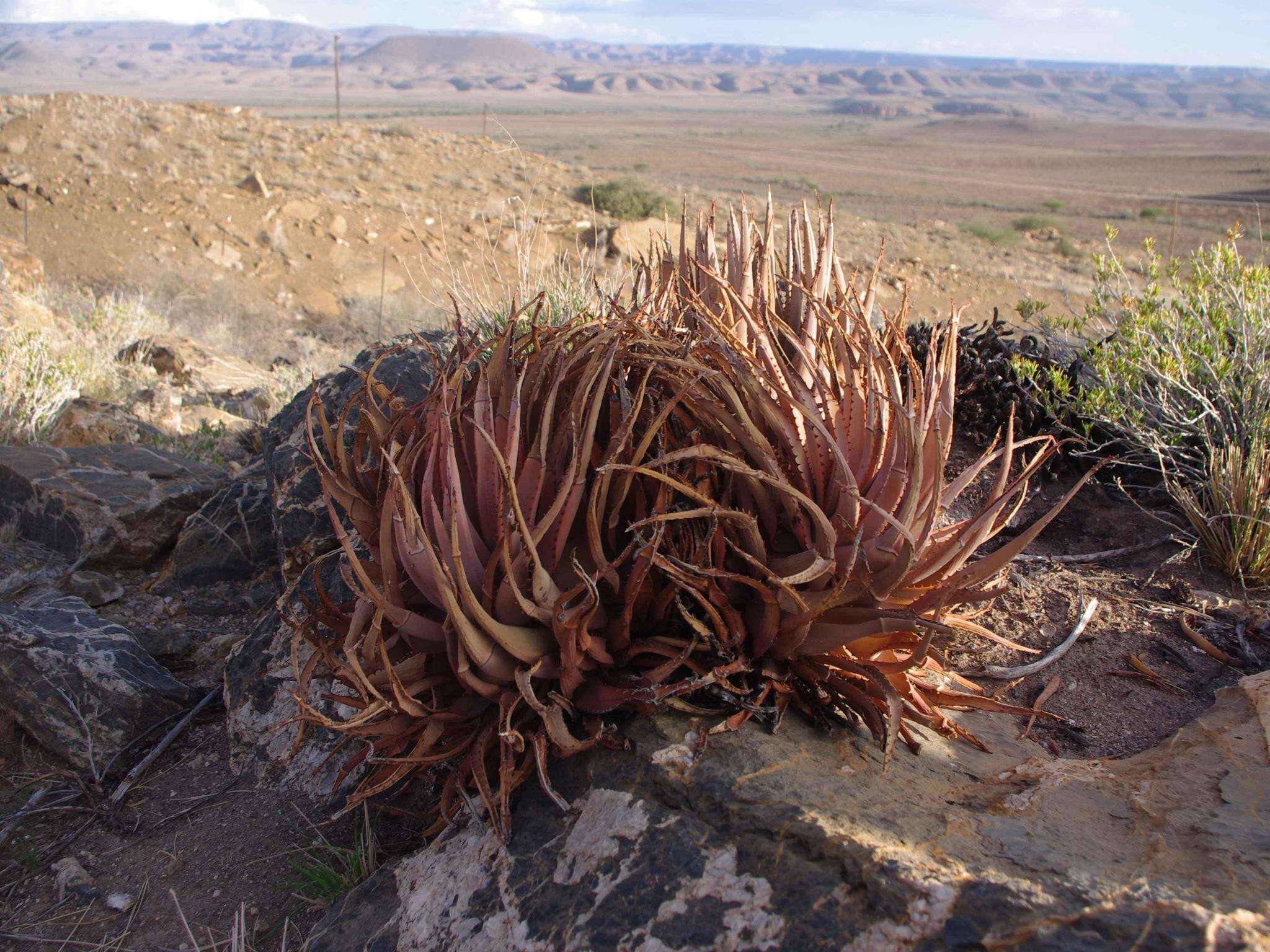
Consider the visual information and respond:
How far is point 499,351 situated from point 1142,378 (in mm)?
2987

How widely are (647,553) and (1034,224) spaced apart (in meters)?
32.9

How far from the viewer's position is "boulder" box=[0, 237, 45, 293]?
394 inches

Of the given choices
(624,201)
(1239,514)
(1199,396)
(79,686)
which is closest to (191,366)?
(79,686)

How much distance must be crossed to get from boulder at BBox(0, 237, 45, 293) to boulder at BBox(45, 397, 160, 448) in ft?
15.5

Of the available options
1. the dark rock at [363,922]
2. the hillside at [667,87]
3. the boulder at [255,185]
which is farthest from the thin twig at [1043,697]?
the hillside at [667,87]

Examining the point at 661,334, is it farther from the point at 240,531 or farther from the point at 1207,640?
the point at 240,531

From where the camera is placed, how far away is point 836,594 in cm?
203

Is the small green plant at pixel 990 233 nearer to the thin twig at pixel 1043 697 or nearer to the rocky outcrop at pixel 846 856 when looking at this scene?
the thin twig at pixel 1043 697

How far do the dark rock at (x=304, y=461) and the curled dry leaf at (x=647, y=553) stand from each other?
1.02 metres

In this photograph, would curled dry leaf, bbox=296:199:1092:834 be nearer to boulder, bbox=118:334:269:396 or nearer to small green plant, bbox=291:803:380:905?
small green plant, bbox=291:803:380:905

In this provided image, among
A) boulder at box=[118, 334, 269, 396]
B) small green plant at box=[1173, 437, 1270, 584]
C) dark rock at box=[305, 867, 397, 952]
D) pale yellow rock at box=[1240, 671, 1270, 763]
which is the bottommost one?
boulder at box=[118, 334, 269, 396]

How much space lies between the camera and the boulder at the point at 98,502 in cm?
419

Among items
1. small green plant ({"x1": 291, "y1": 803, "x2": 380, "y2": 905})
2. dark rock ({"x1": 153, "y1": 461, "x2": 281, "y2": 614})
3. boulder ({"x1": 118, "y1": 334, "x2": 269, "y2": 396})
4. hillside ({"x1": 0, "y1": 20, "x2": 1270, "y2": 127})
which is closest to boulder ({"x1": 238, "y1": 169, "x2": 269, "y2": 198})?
boulder ({"x1": 118, "y1": 334, "x2": 269, "y2": 396})

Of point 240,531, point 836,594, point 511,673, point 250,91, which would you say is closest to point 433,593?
point 511,673
